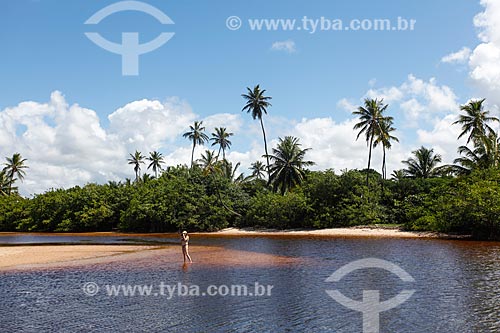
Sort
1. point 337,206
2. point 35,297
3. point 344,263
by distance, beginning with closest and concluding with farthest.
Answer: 1. point 35,297
2. point 344,263
3. point 337,206

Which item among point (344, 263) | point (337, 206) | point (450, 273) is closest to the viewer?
point (450, 273)

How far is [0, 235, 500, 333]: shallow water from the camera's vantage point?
1262cm

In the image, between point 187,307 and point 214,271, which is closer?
point 187,307

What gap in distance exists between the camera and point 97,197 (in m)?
72.6

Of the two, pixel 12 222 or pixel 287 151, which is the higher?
pixel 287 151

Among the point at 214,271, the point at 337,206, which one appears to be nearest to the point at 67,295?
the point at 214,271

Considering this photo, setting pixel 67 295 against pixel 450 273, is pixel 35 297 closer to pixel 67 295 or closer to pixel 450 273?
pixel 67 295

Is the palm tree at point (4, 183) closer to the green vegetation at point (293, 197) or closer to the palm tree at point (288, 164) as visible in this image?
the green vegetation at point (293, 197)

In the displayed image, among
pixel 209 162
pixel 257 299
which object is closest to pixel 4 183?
pixel 209 162

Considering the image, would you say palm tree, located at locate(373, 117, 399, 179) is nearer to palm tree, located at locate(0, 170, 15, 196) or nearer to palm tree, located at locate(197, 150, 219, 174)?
palm tree, located at locate(197, 150, 219, 174)

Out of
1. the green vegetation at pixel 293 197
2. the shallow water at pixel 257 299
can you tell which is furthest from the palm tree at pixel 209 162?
the shallow water at pixel 257 299

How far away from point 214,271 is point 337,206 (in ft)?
113

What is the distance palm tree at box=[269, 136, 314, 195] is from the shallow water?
37.1 meters

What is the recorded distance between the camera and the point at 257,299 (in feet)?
52.0
